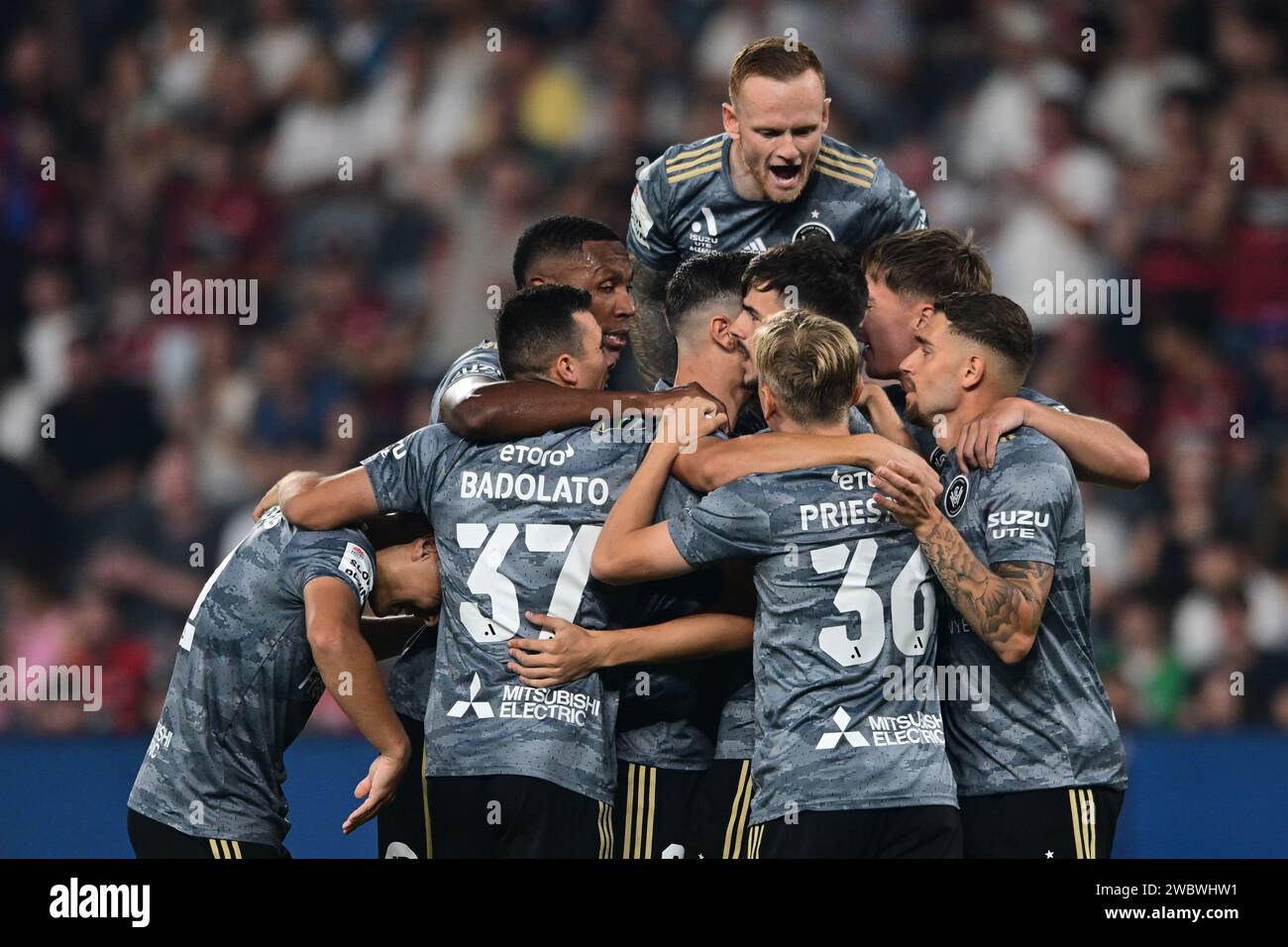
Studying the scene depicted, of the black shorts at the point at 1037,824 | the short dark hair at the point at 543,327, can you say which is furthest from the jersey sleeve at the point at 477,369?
the black shorts at the point at 1037,824

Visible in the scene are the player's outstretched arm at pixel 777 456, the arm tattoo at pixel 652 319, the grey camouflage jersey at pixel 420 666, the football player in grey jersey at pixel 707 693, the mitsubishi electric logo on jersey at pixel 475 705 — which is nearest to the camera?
the player's outstretched arm at pixel 777 456

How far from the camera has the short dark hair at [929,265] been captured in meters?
4.77

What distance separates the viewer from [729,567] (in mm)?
4434

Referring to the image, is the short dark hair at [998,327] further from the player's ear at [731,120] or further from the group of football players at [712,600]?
the player's ear at [731,120]

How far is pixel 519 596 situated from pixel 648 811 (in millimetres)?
744

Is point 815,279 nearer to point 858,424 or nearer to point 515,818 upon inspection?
point 858,424

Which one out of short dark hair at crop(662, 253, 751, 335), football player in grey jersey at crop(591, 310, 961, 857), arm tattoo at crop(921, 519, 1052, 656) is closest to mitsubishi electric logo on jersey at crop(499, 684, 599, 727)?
football player in grey jersey at crop(591, 310, 961, 857)

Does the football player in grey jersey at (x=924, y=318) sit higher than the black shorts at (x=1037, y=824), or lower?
higher

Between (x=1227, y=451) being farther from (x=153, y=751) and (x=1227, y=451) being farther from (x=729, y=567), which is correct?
(x=153, y=751)

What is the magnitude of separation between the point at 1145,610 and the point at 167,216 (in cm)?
548

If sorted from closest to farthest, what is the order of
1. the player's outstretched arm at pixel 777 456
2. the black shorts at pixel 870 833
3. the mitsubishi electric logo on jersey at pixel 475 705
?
the black shorts at pixel 870 833 → the player's outstretched arm at pixel 777 456 → the mitsubishi electric logo on jersey at pixel 475 705

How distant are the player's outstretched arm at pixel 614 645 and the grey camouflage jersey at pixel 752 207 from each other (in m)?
1.35

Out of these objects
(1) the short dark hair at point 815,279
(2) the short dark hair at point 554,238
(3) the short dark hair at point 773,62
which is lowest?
(1) the short dark hair at point 815,279
